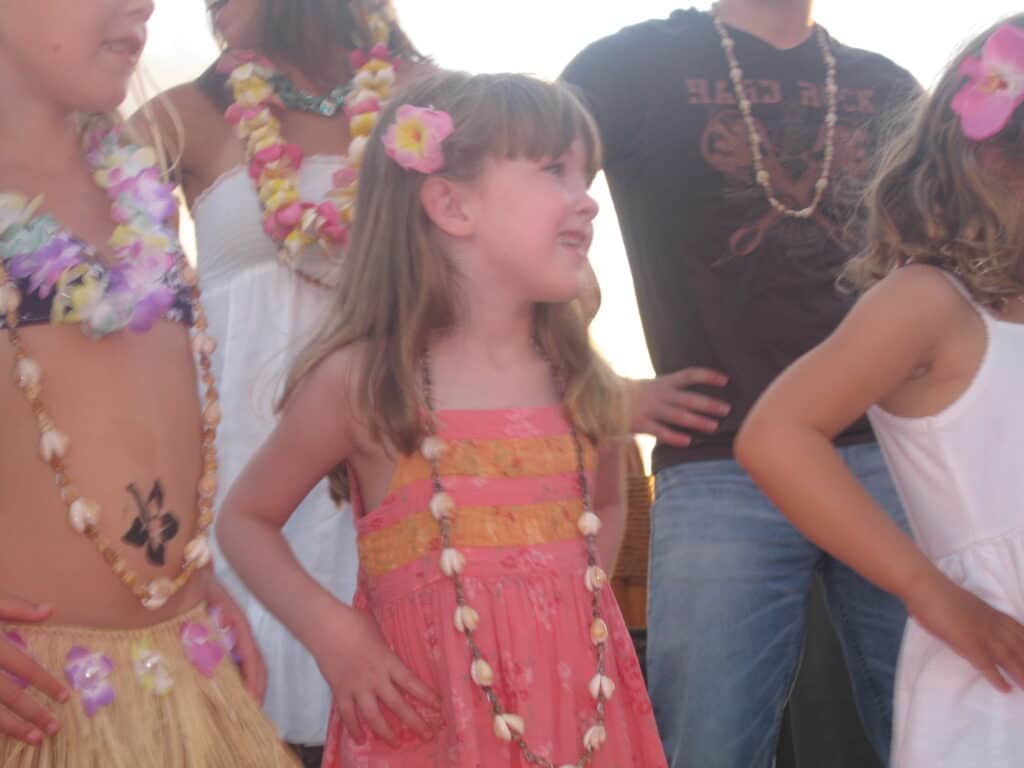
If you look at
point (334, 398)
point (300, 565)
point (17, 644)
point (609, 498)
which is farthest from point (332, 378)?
point (17, 644)

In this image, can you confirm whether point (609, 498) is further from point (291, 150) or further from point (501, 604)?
point (291, 150)

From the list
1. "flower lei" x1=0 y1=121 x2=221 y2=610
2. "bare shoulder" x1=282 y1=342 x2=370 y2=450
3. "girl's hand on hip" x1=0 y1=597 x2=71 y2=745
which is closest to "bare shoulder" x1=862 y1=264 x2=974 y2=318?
"bare shoulder" x1=282 y1=342 x2=370 y2=450

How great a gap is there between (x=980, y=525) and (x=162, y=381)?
1.07 metres

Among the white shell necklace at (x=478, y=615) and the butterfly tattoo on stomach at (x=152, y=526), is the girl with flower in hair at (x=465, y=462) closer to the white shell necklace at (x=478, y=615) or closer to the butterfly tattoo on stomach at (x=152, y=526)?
the white shell necklace at (x=478, y=615)

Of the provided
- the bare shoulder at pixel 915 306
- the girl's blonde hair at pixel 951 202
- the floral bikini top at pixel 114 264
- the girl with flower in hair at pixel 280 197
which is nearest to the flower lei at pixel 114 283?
the floral bikini top at pixel 114 264

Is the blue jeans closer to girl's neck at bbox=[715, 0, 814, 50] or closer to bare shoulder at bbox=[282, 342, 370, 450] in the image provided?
bare shoulder at bbox=[282, 342, 370, 450]

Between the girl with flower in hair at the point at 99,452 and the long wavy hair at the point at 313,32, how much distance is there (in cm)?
82

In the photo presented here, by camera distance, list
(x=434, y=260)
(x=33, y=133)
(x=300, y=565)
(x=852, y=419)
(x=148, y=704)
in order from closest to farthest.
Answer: (x=148, y=704)
(x=33, y=133)
(x=852, y=419)
(x=300, y=565)
(x=434, y=260)

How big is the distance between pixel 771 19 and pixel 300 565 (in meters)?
1.30

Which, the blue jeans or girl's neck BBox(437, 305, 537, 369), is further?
the blue jeans

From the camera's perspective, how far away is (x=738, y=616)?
7.04 ft

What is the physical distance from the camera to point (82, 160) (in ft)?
5.92

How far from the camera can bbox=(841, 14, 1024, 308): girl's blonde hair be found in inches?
73.4

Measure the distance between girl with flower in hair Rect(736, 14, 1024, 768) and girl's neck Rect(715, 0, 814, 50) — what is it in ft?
2.06
